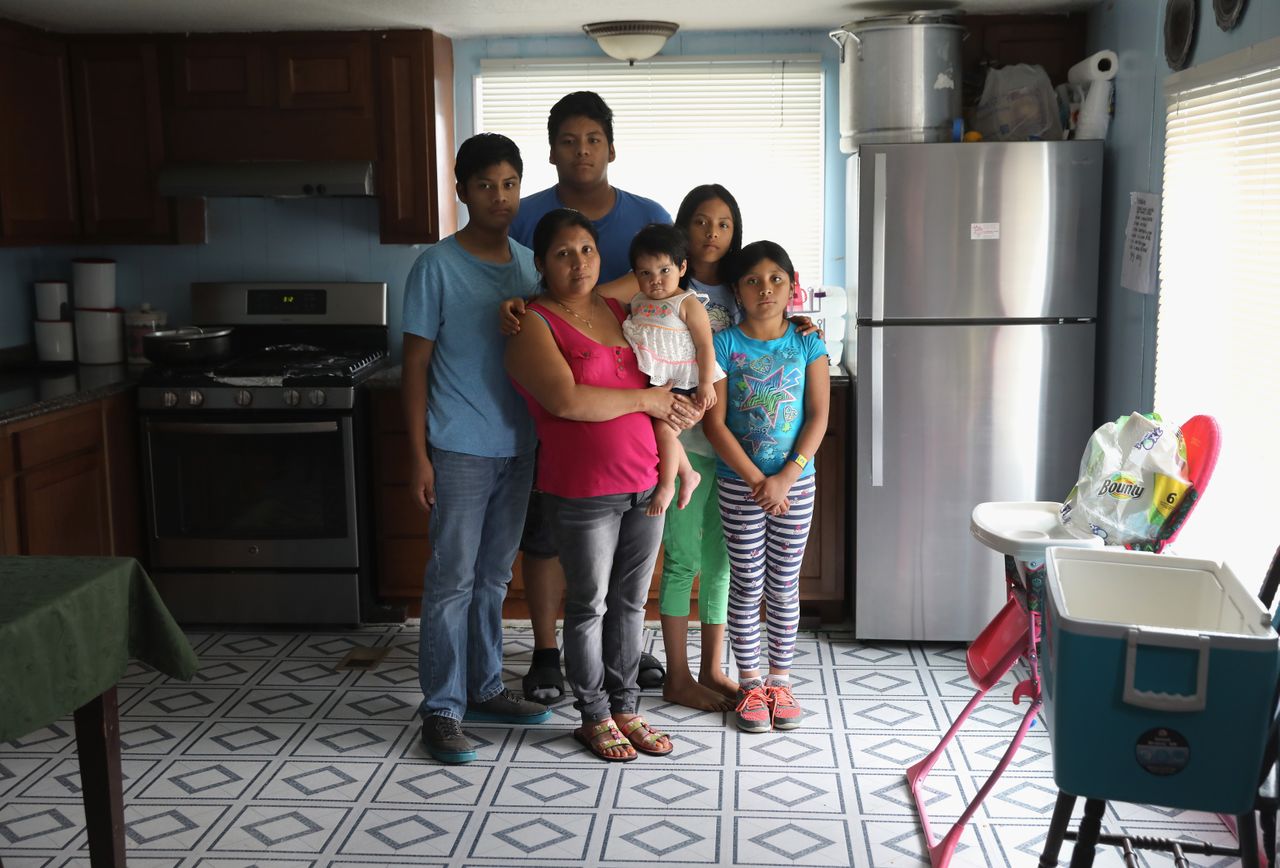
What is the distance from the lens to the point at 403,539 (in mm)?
4020

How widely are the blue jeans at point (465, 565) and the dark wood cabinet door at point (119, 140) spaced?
6.27 ft

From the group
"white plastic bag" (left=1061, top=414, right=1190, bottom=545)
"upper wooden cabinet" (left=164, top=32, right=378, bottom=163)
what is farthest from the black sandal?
"upper wooden cabinet" (left=164, top=32, right=378, bottom=163)

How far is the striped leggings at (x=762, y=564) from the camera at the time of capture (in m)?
3.05

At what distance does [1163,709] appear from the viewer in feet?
5.79

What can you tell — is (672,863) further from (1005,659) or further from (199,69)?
(199,69)

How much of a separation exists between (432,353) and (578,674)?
0.84 m

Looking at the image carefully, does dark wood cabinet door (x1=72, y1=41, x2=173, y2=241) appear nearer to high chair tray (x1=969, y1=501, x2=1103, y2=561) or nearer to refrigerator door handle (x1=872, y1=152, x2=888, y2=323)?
refrigerator door handle (x1=872, y1=152, x2=888, y2=323)

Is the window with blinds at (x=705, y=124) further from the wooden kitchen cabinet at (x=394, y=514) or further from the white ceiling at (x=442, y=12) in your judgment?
the wooden kitchen cabinet at (x=394, y=514)

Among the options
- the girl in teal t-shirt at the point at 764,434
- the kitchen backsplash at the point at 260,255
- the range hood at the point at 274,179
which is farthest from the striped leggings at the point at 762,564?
the kitchen backsplash at the point at 260,255

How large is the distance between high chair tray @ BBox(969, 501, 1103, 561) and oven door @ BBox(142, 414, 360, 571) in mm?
2124

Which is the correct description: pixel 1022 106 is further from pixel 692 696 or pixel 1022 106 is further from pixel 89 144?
pixel 89 144

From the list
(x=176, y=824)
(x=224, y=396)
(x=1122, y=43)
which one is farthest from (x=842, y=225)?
(x=176, y=824)

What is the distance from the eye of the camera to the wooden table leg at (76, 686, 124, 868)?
7.00 feet

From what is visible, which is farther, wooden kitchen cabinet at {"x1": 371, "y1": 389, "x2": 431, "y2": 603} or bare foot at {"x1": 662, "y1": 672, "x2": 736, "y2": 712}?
wooden kitchen cabinet at {"x1": 371, "y1": 389, "x2": 431, "y2": 603}
